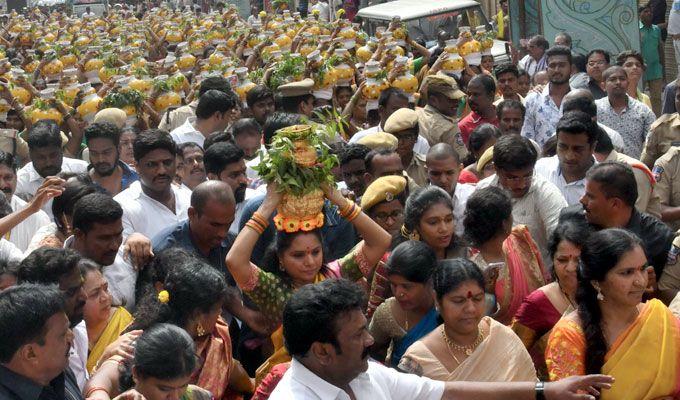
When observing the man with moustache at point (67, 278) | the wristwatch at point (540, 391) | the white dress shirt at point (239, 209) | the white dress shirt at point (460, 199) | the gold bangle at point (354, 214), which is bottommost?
the white dress shirt at point (460, 199)

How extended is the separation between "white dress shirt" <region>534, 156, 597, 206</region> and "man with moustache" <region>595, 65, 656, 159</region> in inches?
90.3

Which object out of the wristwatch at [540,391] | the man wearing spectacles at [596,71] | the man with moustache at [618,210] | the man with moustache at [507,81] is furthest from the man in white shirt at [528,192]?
the man wearing spectacles at [596,71]

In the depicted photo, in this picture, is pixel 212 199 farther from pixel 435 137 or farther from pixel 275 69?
pixel 275 69

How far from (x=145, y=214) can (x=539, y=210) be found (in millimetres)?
2282

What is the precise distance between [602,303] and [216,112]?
16.9 feet

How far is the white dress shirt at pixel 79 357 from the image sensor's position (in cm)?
473

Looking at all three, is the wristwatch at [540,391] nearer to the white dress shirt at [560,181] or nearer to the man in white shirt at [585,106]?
the white dress shirt at [560,181]

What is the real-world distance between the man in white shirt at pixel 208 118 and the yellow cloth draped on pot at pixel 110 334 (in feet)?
13.3

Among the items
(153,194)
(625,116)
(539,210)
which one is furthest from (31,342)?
(625,116)

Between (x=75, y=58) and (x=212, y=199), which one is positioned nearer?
(x=212, y=199)

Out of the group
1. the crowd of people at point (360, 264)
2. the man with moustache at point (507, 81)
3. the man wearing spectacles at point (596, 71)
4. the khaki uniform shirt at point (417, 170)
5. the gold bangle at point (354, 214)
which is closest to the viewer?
the crowd of people at point (360, 264)

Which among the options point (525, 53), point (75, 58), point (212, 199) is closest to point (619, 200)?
point (212, 199)

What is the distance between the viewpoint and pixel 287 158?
5.39m

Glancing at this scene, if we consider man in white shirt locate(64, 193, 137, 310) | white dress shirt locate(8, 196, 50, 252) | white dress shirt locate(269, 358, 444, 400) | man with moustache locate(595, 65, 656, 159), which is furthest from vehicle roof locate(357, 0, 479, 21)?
white dress shirt locate(269, 358, 444, 400)
